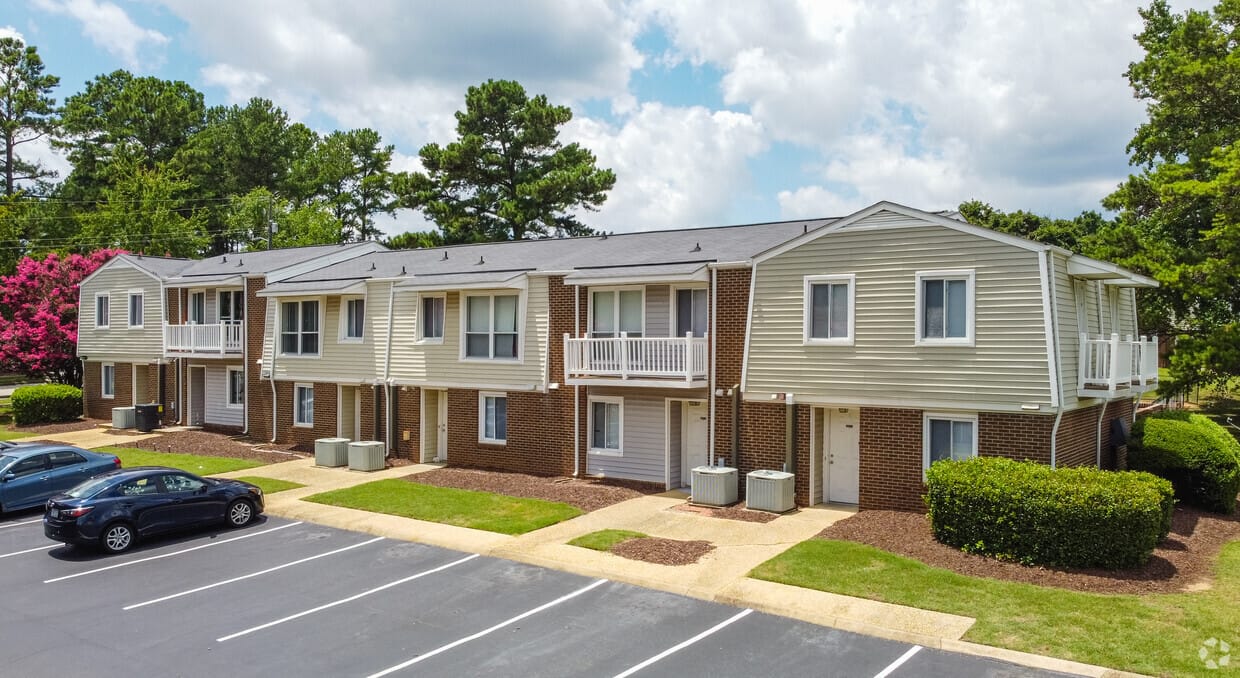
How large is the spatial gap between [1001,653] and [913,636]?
106 cm

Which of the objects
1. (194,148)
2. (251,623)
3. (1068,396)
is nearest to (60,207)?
(194,148)

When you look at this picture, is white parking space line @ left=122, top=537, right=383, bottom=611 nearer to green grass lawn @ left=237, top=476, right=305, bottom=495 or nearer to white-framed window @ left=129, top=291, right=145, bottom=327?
green grass lawn @ left=237, top=476, right=305, bottom=495

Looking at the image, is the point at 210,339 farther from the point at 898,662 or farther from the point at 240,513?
the point at 898,662

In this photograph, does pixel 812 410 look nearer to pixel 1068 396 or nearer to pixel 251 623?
pixel 1068 396

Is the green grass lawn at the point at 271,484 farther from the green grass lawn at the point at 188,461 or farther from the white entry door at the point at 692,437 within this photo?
the white entry door at the point at 692,437

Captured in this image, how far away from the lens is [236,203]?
6244cm

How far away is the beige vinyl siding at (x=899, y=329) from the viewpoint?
647 inches

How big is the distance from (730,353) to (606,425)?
424cm

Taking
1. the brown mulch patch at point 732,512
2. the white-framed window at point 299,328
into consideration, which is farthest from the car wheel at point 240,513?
the white-framed window at point 299,328

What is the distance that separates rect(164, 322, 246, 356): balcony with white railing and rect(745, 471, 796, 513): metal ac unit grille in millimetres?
20319

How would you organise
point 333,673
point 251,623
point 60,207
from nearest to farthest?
point 333,673, point 251,623, point 60,207

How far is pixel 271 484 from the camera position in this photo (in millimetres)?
22109

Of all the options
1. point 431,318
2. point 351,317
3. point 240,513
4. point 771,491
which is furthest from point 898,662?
point 351,317

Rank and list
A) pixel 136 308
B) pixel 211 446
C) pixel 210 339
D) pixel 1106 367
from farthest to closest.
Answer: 1. pixel 136 308
2. pixel 210 339
3. pixel 211 446
4. pixel 1106 367
